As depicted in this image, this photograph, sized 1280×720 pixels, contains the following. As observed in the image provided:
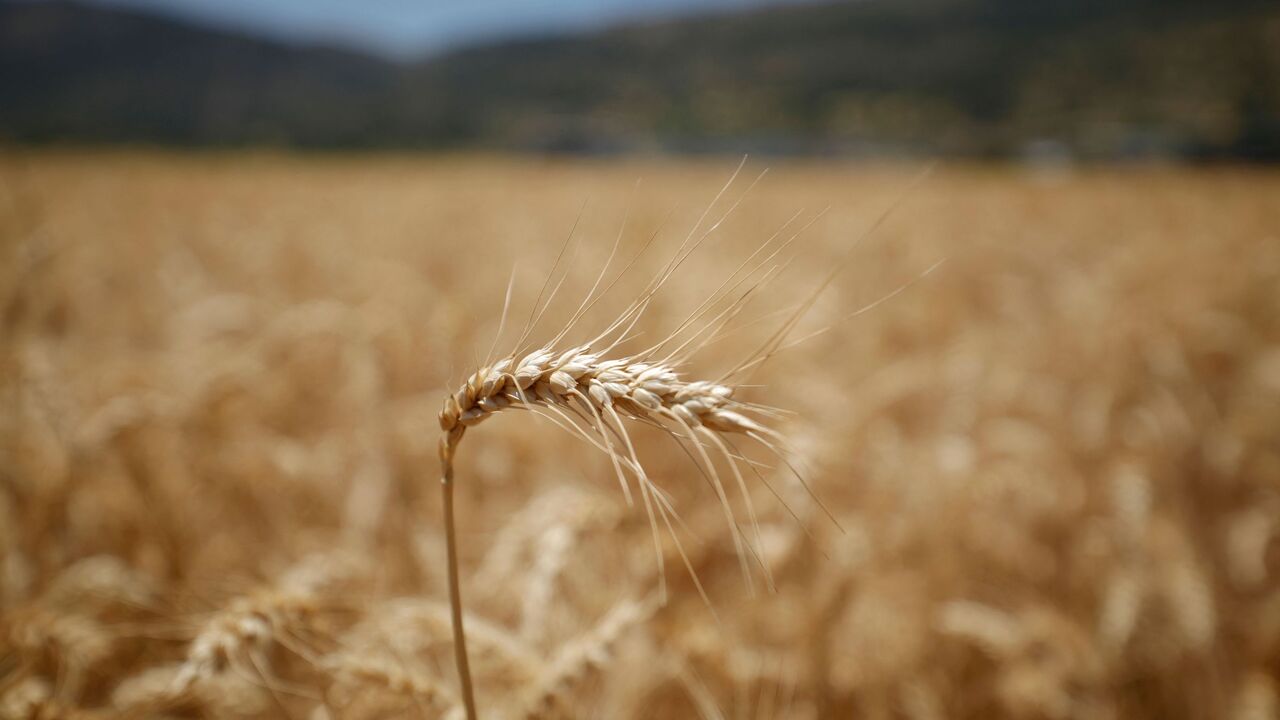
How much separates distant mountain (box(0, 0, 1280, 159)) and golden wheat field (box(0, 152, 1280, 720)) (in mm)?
33798

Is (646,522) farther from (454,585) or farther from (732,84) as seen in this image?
(732,84)

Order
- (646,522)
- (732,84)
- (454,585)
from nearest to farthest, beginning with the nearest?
(454,585), (646,522), (732,84)

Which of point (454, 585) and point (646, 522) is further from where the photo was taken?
point (646, 522)

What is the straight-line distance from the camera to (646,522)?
5.41 feet

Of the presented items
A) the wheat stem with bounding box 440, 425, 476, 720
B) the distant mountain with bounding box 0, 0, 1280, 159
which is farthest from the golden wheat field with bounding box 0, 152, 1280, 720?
the distant mountain with bounding box 0, 0, 1280, 159

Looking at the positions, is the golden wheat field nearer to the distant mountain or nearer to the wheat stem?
the wheat stem

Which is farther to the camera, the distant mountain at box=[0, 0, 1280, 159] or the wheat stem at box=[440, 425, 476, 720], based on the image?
the distant mountain at box=[0, 0, 1280, 159]

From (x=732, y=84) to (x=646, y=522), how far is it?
303 ft

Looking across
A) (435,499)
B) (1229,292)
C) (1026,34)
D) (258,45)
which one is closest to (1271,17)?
(1026,34)

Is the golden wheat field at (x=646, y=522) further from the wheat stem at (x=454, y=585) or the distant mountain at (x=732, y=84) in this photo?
the distant mountain at (x=732, y=84)

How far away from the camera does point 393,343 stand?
8.27 feet

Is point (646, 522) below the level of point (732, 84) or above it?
below

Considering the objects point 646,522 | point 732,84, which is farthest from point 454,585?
point 732,84

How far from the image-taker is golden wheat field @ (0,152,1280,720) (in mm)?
967
